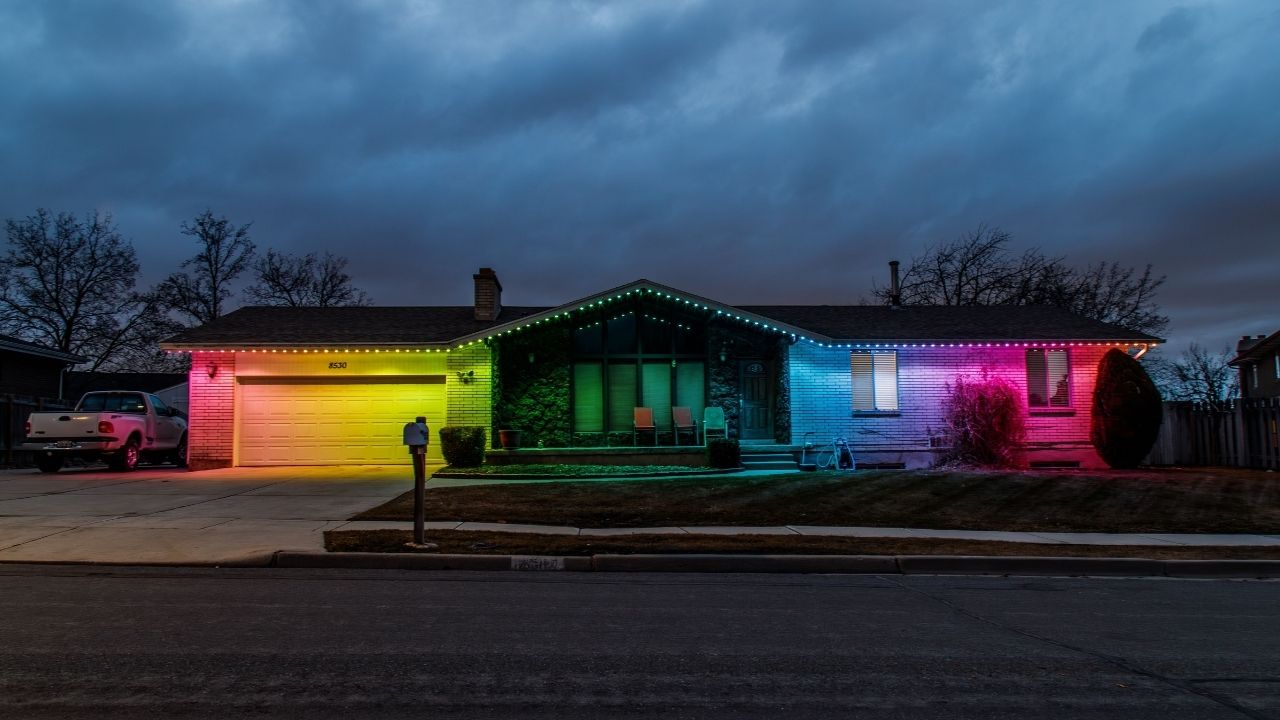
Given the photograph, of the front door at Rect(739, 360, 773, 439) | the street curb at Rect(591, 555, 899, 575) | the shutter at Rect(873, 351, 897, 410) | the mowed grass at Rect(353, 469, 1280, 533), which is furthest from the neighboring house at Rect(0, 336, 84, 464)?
the shutter at Rect(873, 351, 897, 410)

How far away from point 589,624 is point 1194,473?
56.9 feet

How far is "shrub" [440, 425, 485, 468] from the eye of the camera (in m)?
17.6

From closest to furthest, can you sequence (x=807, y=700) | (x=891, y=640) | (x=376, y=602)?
(x=807, y=700) < (x=891, y=640) < (x=376, y=602)

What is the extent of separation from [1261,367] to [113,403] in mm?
47292

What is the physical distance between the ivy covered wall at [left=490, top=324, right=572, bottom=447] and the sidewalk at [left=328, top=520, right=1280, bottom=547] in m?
9.32

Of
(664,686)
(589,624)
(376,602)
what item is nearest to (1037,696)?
(664,686)

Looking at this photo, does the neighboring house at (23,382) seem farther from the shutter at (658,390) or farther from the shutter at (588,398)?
the shutter at (658,390)

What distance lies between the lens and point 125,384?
138 ft

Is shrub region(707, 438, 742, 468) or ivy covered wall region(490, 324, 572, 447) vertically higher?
ivy covered wall region(490, 324, 572, 447)

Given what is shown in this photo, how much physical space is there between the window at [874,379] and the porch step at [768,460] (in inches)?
96.4

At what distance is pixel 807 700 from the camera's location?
Result: 3967 millimetres

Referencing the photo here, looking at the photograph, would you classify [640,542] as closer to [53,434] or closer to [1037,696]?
[1037,696]

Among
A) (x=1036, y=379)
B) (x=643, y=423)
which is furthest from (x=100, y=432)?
(x=1036, y=379)

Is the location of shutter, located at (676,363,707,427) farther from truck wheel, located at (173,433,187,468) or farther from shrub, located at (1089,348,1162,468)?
truck wheel, located at (173,433,187,468)
